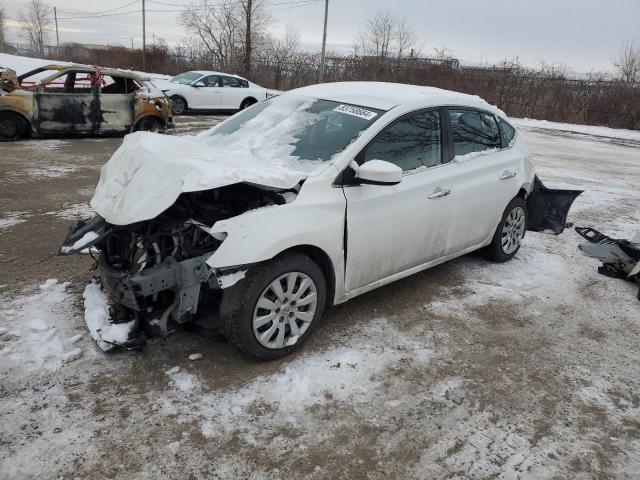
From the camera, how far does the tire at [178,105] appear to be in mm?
16484

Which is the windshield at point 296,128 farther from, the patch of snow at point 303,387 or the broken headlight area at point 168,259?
the patch of snow at point 303,387

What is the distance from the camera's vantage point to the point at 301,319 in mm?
3449

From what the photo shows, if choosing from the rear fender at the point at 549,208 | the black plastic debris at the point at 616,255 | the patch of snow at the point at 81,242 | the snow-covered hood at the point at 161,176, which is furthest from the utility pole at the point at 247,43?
the patch of snow at the point at 81,242

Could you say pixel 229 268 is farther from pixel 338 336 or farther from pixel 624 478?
pixel 624 478

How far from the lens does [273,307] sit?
10.7 ft

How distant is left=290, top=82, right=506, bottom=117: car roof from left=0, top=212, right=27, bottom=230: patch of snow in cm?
352

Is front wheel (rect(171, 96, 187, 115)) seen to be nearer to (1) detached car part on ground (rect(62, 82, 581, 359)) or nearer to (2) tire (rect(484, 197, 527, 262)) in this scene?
(1) detached car part on ground (rect(62, 82, 581, 359))

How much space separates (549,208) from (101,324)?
4.92 m

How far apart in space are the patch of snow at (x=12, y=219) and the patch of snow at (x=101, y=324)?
252cm

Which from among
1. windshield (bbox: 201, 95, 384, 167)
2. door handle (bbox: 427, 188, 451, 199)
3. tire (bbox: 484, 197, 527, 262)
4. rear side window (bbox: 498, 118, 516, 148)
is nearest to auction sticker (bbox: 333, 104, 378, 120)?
windshield (bbox: 201, 95, 384, 167)

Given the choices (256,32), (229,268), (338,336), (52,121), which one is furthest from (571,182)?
(256,32)

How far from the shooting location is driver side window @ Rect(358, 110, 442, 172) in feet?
12.4

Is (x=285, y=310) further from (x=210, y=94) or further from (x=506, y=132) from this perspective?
(x=210, y=94)

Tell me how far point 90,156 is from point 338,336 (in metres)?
7.76
